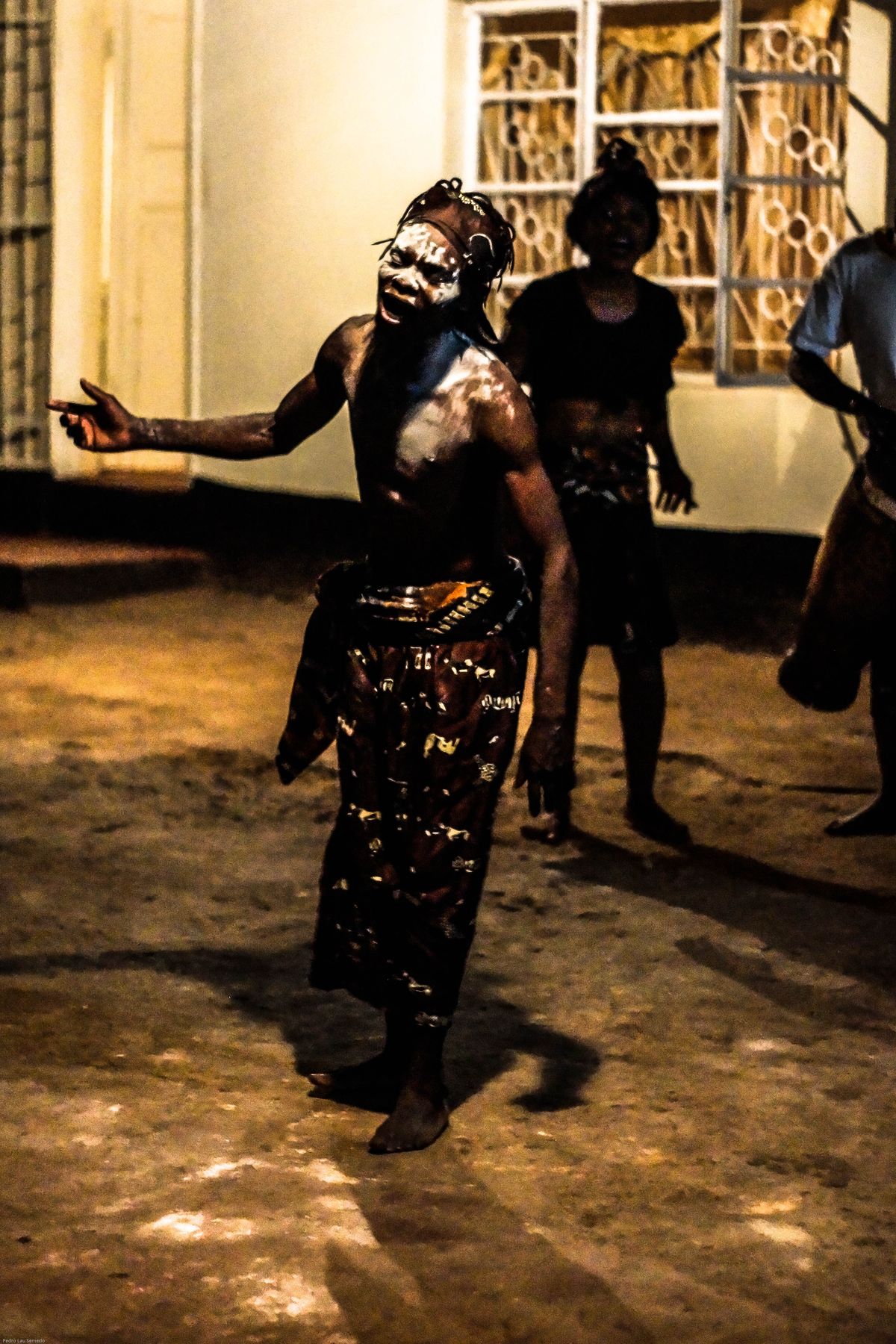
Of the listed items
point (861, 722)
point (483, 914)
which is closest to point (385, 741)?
point (483, 914)

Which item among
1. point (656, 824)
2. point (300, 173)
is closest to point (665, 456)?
point (656, 824)

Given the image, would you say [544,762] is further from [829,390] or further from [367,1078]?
[829,390]

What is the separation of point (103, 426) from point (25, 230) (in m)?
8.53

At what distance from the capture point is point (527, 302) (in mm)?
6453

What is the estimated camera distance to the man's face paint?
4070 mm

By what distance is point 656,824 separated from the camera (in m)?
6.74

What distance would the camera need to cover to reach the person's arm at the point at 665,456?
6625 mm

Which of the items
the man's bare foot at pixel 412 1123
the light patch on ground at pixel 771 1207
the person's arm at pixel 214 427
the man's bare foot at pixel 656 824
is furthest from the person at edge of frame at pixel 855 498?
the light patch on ground at pixel 771 1207

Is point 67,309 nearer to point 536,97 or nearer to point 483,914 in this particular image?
point 536,97

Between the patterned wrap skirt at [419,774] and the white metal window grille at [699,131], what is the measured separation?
5.90 meters

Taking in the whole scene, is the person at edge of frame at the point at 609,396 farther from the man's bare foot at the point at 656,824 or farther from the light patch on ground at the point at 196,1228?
the light patch on ground at the point at 196,1228

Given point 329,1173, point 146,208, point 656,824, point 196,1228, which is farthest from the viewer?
point 146,208

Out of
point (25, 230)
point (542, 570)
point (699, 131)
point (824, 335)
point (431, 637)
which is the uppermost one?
point (699, 131)

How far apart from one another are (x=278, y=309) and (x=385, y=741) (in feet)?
24.1
